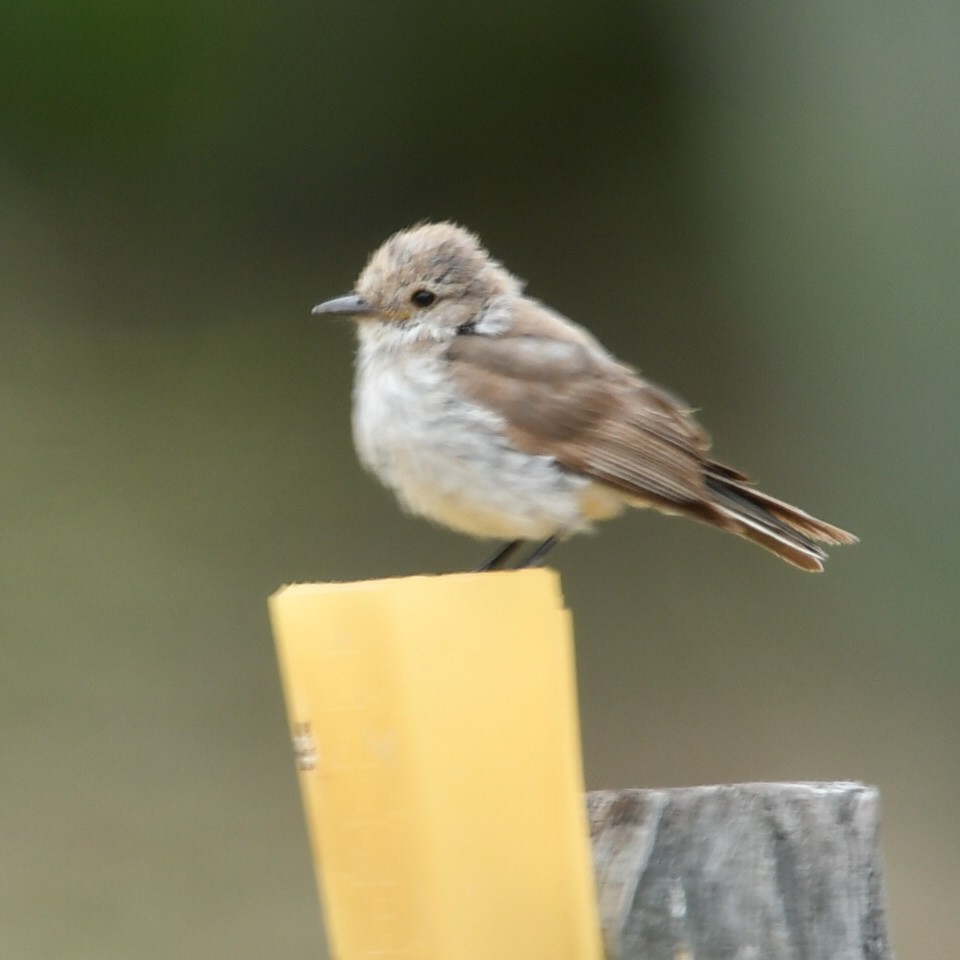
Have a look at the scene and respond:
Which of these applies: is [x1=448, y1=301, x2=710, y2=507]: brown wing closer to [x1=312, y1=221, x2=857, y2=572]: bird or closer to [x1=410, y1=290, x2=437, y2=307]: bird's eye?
Answer: [x1=312, y1=221, x2=857, y2=572]: bird

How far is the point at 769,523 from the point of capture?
11.2 feet

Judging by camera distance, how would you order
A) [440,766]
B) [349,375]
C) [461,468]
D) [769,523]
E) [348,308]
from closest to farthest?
[440,766]
[461,468]
[769,523]
[348,308]
[349,375]

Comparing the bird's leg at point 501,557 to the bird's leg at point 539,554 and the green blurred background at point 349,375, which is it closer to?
the bird's leg at point 539,554

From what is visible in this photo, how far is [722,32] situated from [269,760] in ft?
10.2

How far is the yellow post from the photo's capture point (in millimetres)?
1942

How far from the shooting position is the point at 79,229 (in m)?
6.58

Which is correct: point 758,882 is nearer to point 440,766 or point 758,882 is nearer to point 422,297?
point 440,766

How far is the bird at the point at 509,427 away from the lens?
10.9ft

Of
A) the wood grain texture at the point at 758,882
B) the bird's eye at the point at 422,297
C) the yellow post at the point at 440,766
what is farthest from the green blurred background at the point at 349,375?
the yellow post at the point at 440,766

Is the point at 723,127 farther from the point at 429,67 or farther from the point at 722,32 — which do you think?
the point at 429,67

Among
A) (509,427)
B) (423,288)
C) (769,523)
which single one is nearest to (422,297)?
(423,288)

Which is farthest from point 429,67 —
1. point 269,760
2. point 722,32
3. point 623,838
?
point 623,838

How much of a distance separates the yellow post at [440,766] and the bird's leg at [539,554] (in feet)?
5.08

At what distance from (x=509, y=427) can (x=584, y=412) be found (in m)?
0.19
